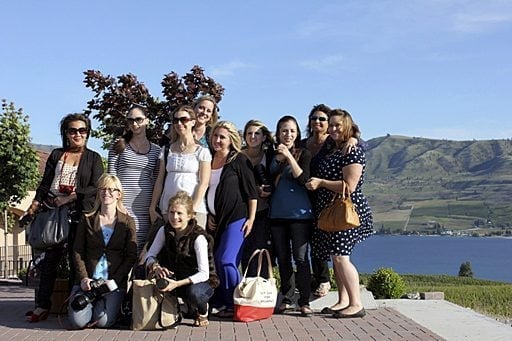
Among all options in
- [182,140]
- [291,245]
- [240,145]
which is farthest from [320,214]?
[182,140]

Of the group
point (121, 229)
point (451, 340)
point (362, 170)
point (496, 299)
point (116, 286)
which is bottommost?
point (496, 299)

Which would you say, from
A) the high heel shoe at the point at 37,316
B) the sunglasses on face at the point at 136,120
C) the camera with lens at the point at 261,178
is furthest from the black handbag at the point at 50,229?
the camera with lens at the point at 261,178

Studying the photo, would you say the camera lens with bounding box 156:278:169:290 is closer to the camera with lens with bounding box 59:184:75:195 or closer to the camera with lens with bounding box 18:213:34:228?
the camera with lens with bounding box 59:184:75:195

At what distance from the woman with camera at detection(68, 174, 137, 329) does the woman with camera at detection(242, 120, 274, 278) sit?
133cm

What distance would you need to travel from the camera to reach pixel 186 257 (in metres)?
7.33

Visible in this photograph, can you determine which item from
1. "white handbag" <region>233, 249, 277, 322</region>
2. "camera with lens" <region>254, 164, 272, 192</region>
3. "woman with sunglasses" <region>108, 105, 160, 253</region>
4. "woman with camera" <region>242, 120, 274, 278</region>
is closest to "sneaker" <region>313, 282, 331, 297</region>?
"woman with camera" <region>242, 120, 274, 278</region>

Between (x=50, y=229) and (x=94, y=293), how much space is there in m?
0.88

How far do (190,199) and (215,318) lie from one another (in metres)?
1.37

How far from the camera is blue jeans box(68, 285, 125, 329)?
7.26 meters

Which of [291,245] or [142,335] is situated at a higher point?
[291,245]

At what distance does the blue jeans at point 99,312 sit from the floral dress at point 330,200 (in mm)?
2183

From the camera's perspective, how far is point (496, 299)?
64.8ft

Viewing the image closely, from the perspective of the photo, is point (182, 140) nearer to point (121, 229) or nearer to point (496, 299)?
point (121, 229)

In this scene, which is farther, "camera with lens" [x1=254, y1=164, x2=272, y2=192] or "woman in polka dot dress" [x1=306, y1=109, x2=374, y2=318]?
"camera with lens" [x1=254, y1=164, x2=272, y2=192]
